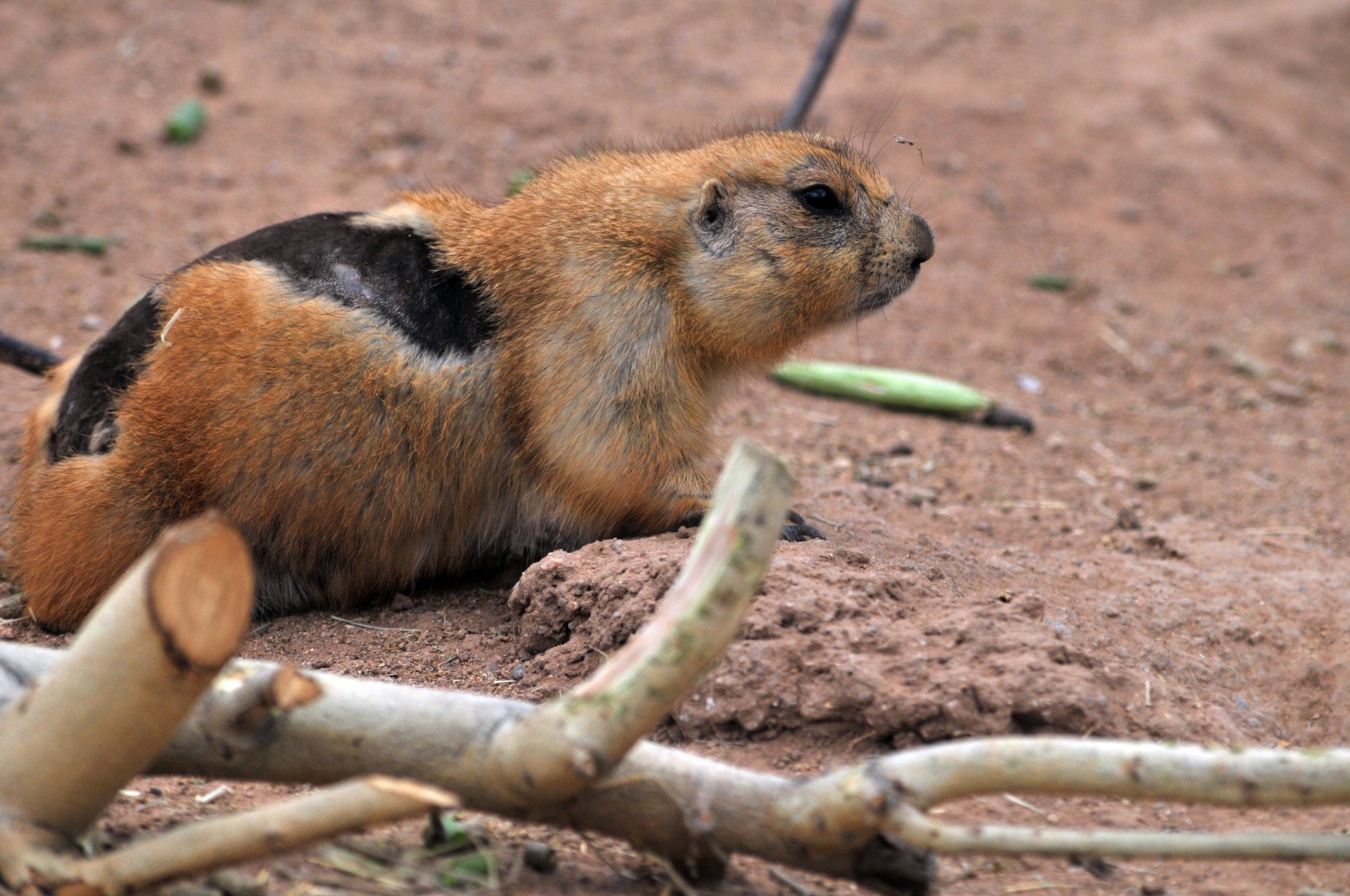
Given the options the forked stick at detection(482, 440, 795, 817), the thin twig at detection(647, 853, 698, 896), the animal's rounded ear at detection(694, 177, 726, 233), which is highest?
the animal's rounded ear at detection(694, 177, 726, 233)

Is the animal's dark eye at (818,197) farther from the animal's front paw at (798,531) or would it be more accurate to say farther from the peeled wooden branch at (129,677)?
the peeled wooden branch at (129,677)

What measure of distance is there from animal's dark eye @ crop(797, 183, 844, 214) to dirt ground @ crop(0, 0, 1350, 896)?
1.32 meters

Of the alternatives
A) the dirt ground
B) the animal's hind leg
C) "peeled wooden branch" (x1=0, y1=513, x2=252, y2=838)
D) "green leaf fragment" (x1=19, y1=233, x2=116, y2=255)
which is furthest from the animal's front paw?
"green leaf fragment" (x1=19, y1=233, x2=116, y2=255)

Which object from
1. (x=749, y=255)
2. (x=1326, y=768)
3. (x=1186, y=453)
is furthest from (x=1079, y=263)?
(x=1326, y=768)

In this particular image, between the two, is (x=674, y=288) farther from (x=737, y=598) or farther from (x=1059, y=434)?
(x=1059, y=434)

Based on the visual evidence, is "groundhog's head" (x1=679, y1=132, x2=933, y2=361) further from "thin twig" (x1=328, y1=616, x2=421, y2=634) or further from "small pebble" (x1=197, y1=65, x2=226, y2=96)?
"small pebble" (x1=197, y1=65, x2=226, y2=96)

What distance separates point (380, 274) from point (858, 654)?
2267 millimetres

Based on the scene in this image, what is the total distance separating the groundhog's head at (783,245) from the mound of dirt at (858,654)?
41.4 inches

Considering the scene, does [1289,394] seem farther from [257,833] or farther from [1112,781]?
[257,833]

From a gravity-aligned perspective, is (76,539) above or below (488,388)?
below

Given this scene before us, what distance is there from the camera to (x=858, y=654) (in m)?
3.92

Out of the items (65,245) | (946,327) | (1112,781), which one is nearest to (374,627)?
(1112,781)

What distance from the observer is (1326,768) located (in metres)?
2.65

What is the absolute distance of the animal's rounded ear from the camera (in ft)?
16.3
